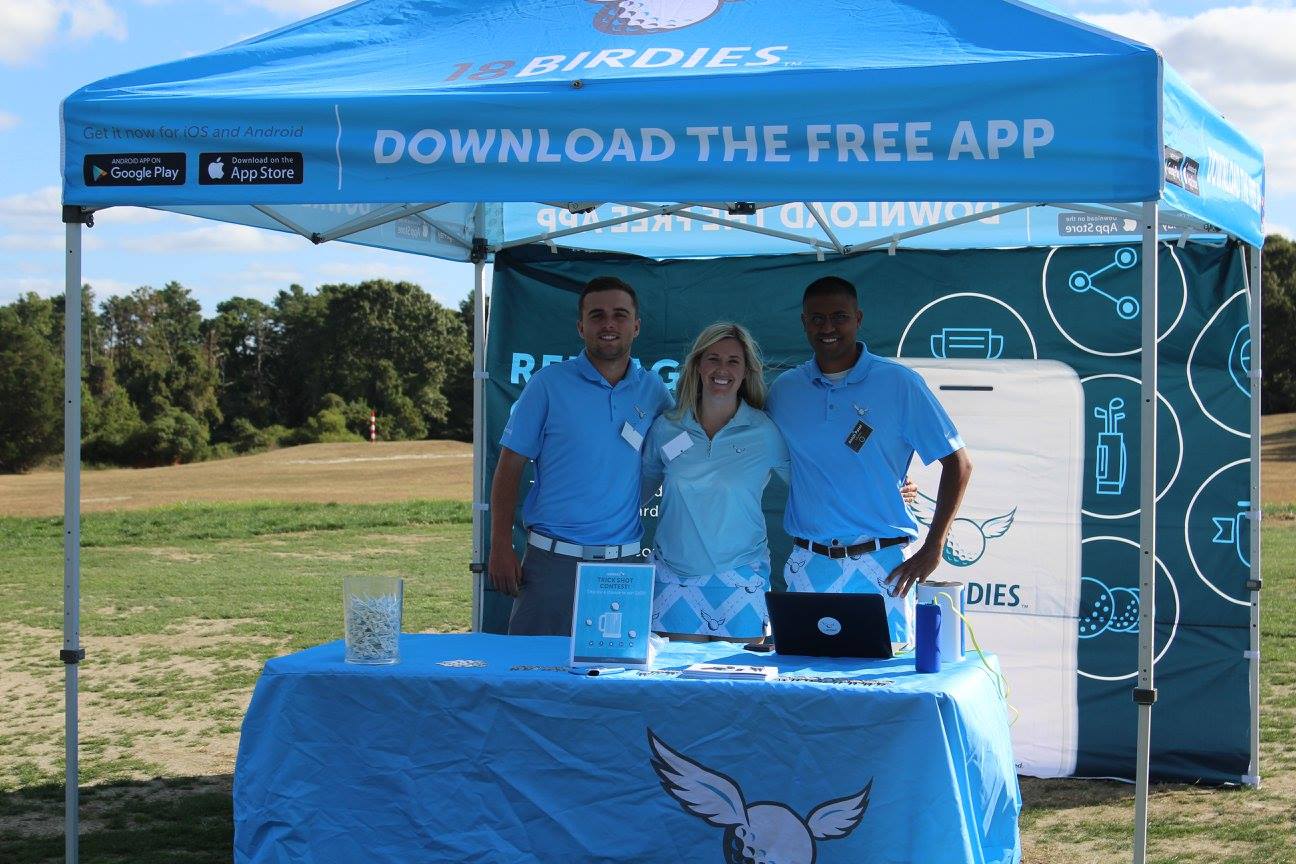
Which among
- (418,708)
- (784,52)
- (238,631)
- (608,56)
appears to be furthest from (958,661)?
(238,631)

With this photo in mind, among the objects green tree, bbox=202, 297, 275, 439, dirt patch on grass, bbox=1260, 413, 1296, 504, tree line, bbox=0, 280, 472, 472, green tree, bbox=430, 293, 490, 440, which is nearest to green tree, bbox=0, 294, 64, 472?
tree line, bbox=0, 280, 472, 472

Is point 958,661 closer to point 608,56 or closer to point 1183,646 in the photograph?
point 608,56

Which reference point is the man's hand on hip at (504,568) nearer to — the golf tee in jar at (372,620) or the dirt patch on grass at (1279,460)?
the golf tee in jar at (372,620)

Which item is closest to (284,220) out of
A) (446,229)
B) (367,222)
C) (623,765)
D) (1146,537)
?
(367,222)

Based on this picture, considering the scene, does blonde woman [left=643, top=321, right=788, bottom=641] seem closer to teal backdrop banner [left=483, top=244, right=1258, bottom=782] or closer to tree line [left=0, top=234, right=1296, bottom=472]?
teal backdrop banner [left=483, top=244, right=1258, bottom=782]

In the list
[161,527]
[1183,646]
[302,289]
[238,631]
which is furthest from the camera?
[302,289]

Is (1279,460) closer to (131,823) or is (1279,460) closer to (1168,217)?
(1168,217)

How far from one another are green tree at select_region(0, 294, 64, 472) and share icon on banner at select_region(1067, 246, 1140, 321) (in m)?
39.0

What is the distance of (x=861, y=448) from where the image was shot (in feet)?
12.2

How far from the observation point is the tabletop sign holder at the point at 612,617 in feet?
10.1

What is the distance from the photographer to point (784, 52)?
125 inches

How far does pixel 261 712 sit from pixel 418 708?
0.41m

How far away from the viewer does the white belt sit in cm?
398

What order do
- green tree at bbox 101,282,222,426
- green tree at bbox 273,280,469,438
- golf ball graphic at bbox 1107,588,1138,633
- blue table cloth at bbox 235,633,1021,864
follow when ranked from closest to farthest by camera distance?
blue table cloth at bbox 235,633,1021,864 → golf ball graphic at bbox 1107,588,1138,633 → green tree at bbox 101,282,222,426 → green tree at bbox 273,280,469,438
